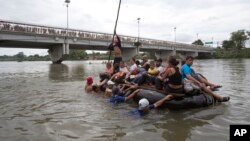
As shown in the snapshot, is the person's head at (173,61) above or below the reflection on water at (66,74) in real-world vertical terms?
above

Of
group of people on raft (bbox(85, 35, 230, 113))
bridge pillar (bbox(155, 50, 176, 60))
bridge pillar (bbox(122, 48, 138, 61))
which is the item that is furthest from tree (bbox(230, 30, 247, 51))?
group of people on raft (bbox(85, 35, 230, 113))

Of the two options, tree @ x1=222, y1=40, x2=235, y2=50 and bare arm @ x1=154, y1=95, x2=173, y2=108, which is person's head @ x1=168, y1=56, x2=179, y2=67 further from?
tree @ x1=222, y1=40, x2=235, y2=50

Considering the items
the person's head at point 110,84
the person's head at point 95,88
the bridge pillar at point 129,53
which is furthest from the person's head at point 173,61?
the bridge pillar at point 129,53

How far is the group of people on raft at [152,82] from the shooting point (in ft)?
26.6

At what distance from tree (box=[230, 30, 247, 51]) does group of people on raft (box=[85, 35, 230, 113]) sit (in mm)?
91860

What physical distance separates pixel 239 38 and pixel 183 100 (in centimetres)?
9572

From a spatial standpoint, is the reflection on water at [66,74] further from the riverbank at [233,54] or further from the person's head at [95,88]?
the riverbank at [233,54]

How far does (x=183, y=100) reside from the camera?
8195 millimetres

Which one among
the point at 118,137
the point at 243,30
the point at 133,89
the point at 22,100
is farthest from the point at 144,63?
the point at 243,30

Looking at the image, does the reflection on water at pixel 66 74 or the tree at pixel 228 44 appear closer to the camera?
the reflection on water at pixel 66 74

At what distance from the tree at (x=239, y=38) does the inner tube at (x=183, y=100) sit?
9456cm

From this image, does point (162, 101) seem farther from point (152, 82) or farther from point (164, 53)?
point (164, 53)

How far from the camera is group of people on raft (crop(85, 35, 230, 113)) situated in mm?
8109

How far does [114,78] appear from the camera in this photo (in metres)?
11.2
